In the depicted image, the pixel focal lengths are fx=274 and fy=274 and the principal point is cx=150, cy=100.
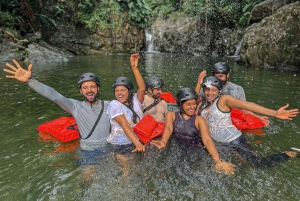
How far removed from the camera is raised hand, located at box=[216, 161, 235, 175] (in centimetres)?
387

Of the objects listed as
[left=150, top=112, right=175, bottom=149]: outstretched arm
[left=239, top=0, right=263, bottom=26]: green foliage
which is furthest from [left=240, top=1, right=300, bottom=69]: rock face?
[left=150, top=112, right=175, bottom=149]: outstretched arm

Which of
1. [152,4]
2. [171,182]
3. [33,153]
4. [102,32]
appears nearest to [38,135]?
[33,153]

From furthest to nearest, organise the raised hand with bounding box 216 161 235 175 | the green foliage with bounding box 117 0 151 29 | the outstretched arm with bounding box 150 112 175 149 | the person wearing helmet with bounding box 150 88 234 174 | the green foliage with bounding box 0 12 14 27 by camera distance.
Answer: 1. the green foliage with bounding box 117 0 151 29
2. the green foliage with bounding box 0 12 14 27
3. the outstretched arm with bounding box 150 112 175 149
4. the person wearing helmet with bounding box 150 88 234 174
5. the raised hand with bounding box 216 161 235 175

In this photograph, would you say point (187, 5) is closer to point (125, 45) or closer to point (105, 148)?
point (125, 45)

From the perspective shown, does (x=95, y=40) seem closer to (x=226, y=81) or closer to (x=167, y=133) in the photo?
(x=226, y=81)

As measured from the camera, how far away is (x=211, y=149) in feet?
14.1

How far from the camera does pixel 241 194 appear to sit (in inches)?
135

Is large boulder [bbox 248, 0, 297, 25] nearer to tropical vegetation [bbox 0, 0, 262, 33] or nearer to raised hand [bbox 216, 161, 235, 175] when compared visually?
tropical vegetation [bbox 0, 0, 262, 33]

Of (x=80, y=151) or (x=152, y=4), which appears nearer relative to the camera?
(x=80, y=151)

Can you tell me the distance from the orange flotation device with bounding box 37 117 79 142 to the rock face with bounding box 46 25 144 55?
1874 cm

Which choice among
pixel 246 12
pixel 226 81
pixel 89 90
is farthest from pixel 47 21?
pixel 89 90

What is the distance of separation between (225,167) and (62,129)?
337cm

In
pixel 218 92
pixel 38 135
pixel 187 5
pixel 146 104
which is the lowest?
pixel 38 135

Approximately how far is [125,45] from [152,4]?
683cm
